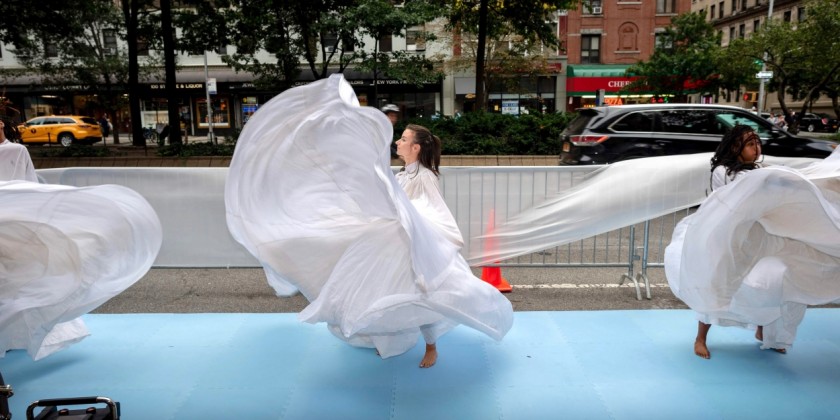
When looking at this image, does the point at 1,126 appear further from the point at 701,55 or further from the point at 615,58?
the point at 615,58

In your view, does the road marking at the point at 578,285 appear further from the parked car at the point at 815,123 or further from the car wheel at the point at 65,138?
the parked car at the point at 815,123

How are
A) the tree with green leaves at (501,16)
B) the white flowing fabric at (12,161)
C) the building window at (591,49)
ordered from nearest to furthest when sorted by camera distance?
1. the white flowing fabric at (12,161)
2. the tree with green leaves at (501,16)
3. the building window at (591,49)

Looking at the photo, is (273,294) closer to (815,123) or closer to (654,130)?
(654,130)

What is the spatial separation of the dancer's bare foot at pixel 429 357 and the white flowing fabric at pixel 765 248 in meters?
1.77

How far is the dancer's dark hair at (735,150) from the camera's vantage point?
396cm

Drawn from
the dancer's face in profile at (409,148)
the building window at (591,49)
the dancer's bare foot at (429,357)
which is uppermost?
the building window at (591,49)

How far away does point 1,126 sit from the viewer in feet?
15.0

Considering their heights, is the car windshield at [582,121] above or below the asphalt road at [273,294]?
above

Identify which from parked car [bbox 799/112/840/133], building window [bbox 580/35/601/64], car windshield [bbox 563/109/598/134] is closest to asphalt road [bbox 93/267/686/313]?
car windshield [bbox 563/109/598/134]

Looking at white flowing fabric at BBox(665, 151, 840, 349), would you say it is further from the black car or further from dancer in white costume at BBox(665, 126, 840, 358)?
the black car

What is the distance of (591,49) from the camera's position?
118 ft

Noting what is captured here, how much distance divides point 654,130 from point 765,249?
7.15 metres

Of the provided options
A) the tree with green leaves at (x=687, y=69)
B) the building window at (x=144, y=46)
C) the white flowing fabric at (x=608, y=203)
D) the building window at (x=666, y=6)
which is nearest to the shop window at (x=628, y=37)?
the building window at (x=666, y=6)

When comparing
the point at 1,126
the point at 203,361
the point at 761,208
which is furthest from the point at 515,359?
the point at 1,126
